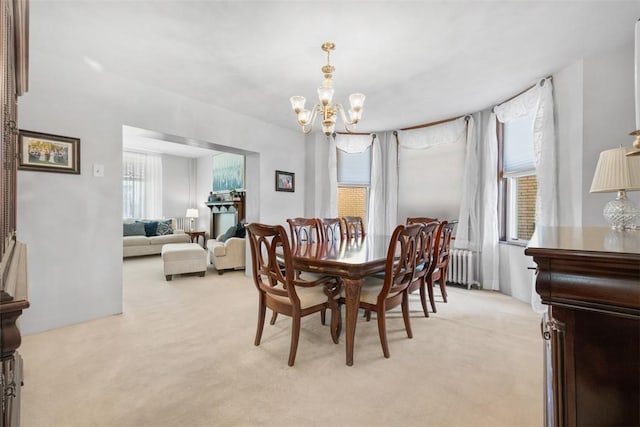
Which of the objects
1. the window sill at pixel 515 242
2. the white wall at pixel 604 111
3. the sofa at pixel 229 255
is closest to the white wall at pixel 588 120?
the white wall at pixel 604 111

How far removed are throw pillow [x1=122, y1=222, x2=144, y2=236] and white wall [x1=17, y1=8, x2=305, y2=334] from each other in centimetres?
402

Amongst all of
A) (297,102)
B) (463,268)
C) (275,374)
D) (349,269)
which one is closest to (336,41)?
(297,102)

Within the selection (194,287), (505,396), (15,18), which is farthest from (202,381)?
(194,287)

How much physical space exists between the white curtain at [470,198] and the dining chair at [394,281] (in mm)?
2211

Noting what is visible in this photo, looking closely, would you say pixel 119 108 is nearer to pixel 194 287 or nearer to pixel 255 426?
pixel 194 287

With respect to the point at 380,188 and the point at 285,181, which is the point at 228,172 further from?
the point at 380,188

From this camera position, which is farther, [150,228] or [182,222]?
[182,222]

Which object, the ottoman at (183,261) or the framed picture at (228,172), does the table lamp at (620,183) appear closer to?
the ottoman at (183,261)

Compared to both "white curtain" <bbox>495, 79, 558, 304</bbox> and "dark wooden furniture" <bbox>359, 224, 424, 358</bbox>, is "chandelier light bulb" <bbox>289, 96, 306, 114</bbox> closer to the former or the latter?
"dark wooden furniture" <bbox>359, 224, 424, 358</bbox>

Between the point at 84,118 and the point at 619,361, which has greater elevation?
the point at 84,118

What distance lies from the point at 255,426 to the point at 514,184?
12.8ft

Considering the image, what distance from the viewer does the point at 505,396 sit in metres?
1.63

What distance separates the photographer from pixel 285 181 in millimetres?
4871

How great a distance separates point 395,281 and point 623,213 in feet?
4.41
